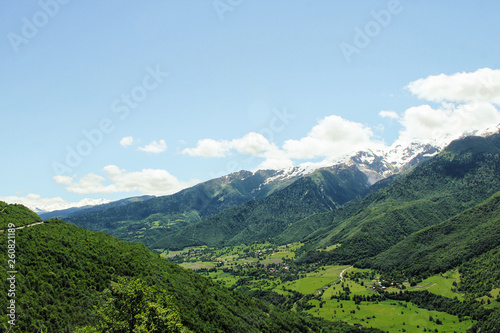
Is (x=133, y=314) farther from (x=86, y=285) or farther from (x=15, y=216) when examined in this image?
(x=15, y=216)

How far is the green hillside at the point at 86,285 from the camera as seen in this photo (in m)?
59.8

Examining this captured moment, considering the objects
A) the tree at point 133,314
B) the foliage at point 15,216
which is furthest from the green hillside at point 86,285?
the tree at point 133,314

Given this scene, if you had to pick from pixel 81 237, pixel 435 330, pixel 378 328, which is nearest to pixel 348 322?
pixel 378 328

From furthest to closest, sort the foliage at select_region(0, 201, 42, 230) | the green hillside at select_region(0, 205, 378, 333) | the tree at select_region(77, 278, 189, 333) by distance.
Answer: the foliage at select_region(0, 201, 42, 230), the green hillside at select_region(0, 205, 378, 333), the tree at select_region(77, 278, 189, 333)

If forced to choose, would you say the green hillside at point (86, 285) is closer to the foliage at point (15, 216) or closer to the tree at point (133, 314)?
the foliage at point (15, 216)

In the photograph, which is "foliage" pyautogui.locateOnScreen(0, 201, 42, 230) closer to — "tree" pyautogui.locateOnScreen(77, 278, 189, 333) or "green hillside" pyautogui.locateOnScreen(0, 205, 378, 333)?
"green hillside" pyautogui.locateOnScreen(0, 205, 378, 333)

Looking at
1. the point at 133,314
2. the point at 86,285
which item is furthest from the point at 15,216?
the point at 133,314

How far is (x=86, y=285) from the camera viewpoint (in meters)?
75.8

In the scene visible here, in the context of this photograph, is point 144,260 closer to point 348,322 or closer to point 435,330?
point 348,322

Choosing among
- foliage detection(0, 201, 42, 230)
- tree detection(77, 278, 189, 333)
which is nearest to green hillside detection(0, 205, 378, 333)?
foliage detection(0, 201, 42, 230)

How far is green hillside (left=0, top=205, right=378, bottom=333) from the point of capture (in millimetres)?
59750

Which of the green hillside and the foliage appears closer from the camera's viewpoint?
the green hillside

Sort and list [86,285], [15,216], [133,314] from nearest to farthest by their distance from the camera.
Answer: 1. [133,314]
2. [86,285]
3. [15,216]

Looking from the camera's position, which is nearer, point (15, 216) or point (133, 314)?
point (133, 314)
